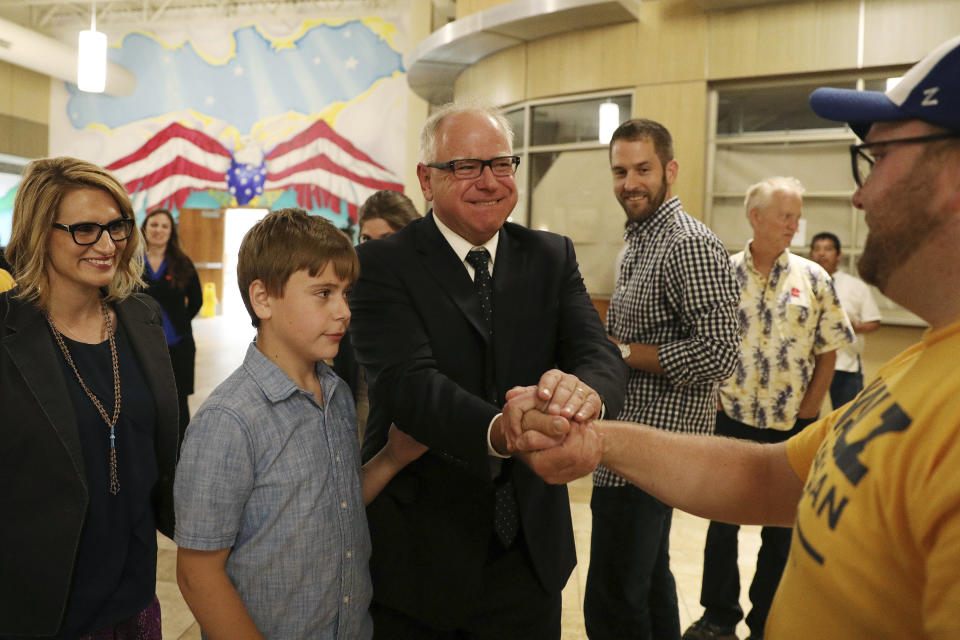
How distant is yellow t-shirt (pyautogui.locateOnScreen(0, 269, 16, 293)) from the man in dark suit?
31.4 inches

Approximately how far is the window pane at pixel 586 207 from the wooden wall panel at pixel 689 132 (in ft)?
2.66

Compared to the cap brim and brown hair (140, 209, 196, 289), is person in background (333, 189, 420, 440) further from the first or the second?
the cap brim

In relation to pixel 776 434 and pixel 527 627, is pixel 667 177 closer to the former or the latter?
pixel 776 434

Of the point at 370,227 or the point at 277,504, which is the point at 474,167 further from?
the point at 370,227

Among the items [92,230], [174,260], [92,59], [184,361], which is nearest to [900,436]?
[92,230]

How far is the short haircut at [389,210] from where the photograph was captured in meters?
3.28

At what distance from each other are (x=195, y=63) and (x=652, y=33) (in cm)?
904

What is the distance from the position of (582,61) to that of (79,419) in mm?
7233

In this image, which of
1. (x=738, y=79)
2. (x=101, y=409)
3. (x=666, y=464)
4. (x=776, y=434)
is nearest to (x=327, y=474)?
(x=101, y=409)

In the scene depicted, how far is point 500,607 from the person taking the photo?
1.71m

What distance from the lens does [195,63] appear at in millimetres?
13094

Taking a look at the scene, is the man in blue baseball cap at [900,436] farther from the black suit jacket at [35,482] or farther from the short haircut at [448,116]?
the black suit jacket at [35,482]

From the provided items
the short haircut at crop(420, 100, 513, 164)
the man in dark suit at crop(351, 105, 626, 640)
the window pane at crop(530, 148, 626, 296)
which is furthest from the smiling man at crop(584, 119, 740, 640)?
the window pane at crop(530, 148, 626, 296)

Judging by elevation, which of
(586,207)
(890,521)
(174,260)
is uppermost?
(586,207)
